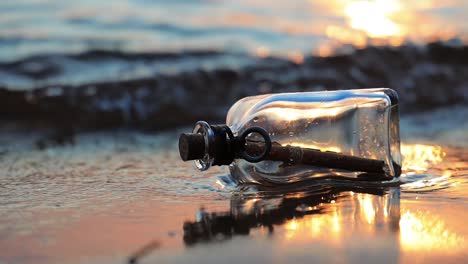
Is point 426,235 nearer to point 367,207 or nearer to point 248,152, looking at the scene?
point 367,207

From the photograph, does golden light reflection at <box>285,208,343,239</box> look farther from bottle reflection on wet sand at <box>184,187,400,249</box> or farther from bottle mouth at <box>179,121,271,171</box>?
bottle mouth at <box>179,121,271,171</box>

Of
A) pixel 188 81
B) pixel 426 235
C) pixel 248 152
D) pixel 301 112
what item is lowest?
pixel 426 235

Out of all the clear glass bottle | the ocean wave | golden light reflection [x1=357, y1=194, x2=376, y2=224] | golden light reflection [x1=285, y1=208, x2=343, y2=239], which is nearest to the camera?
golden light reflection [x1=285, y1=208, x2=343, y2=239]

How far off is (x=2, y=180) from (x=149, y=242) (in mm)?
1000

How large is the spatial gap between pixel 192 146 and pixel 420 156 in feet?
4.16

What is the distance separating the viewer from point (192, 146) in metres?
1.46

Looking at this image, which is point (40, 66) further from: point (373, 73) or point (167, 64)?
point (373, 73)

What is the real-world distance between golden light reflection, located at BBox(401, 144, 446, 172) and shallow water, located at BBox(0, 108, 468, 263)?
12 mm

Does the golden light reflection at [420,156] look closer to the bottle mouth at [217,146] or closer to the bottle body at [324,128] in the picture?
the bottle body at [324,128]

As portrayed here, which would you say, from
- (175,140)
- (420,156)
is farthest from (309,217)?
(175,140)

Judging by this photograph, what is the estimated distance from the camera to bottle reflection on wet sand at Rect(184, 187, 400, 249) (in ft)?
3.76

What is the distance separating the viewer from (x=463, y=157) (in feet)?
7.89

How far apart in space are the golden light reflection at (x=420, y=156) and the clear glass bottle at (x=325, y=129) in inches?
14.6

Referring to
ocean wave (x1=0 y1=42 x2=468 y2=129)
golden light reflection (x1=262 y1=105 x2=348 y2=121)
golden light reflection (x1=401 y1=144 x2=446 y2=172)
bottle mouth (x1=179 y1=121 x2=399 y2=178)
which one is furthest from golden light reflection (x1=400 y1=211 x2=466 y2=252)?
ocean wave (x1=0 y1=42 x2=468 y2=129)
